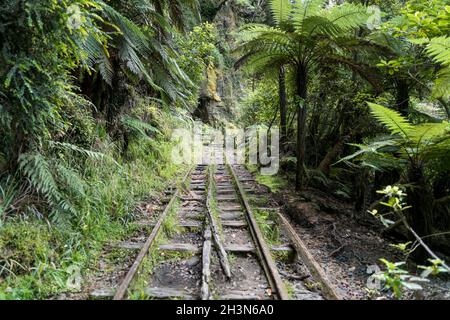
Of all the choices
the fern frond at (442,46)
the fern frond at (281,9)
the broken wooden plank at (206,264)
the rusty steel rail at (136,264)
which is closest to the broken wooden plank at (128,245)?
the rusty steel rail at (136,264)

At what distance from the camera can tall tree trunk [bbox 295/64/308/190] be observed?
232 inches

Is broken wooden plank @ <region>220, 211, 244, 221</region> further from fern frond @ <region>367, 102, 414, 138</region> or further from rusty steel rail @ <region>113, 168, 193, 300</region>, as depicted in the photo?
fern frond @ <region>367, 102, 414, 138</region>

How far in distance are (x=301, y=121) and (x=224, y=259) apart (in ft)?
11.9

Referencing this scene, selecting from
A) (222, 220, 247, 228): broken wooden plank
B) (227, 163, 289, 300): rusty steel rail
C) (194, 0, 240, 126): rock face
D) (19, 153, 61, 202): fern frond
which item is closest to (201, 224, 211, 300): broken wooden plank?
(222, 220, 247, 228): broken wooden plank

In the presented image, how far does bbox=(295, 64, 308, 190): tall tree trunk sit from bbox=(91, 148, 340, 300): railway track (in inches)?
40.4

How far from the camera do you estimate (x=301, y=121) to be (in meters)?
6.18

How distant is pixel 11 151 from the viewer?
3512mm

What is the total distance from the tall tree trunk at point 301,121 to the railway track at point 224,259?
3.37ft

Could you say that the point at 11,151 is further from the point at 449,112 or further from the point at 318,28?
the point at 449,112

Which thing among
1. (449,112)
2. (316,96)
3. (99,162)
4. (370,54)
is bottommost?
(99,162)

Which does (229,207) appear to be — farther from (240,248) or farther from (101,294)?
(101,294)
